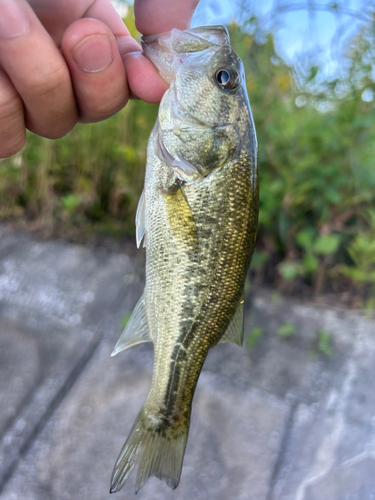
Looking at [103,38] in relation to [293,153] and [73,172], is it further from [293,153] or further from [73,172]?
[73,172]

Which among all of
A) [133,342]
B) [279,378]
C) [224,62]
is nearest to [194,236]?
[133,342]

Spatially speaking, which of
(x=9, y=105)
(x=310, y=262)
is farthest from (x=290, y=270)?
(x=9, y=105)

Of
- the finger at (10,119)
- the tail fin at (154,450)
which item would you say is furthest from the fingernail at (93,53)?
the tail fin at (154,450)

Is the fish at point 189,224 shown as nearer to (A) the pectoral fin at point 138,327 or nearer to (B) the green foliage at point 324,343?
(A) the pectoral fin at point 138,327

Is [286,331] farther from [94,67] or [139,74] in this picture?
[94,67]

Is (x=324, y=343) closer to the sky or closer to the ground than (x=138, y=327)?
closer to the ground
